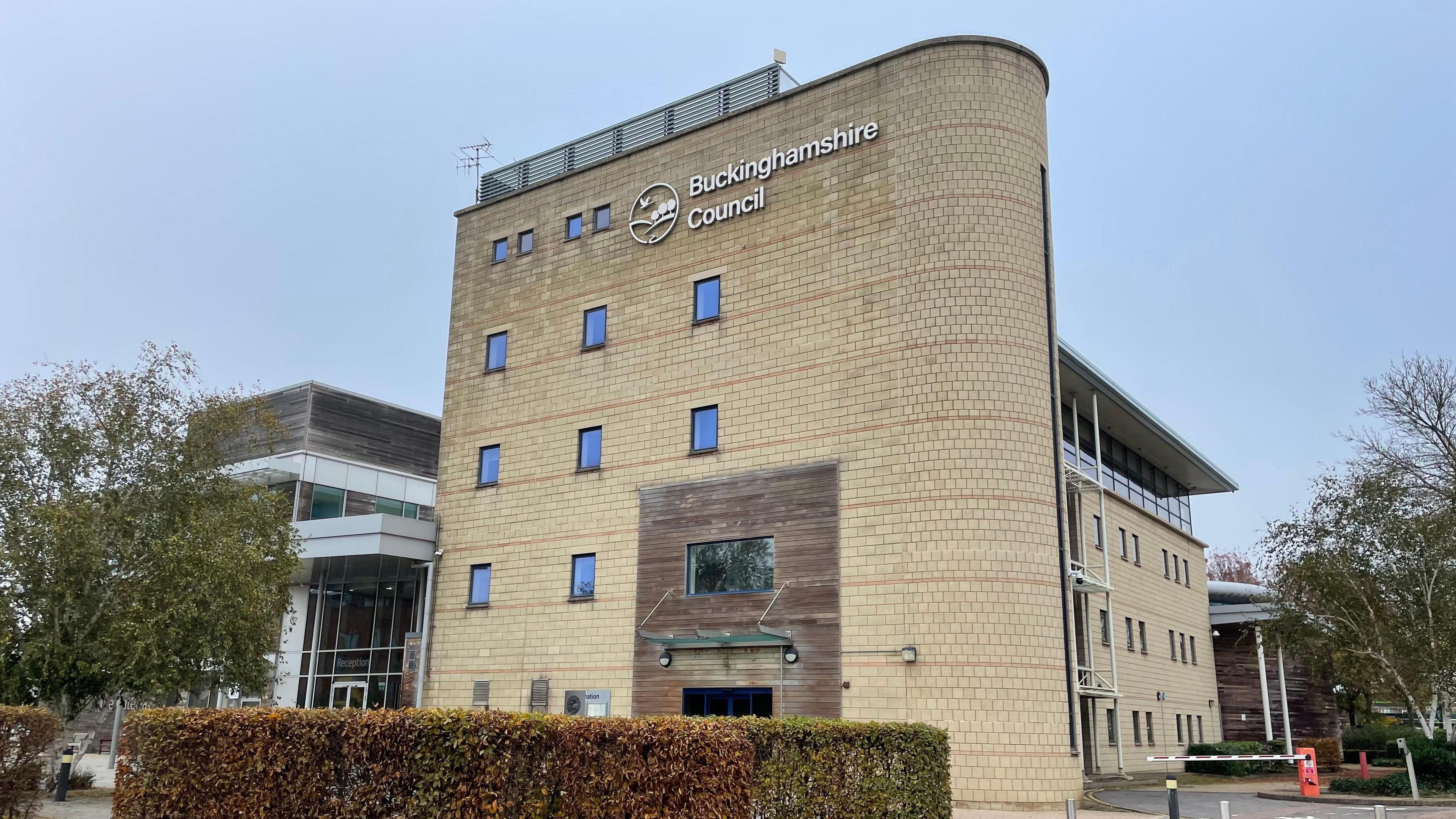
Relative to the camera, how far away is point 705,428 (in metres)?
26.9

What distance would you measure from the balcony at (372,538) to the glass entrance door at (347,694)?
4728 millimetres

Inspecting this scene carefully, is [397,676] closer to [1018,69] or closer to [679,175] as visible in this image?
[679,175]

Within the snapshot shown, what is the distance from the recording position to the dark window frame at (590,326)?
1163 inches

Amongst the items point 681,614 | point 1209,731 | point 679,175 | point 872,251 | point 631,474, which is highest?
point 679,175

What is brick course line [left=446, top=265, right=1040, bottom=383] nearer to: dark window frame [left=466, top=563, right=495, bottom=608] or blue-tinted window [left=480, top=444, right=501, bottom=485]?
blue-tinted window [left=480, top=444, right=501, bottom=485]

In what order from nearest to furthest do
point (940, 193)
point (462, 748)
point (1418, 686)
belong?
point (462, 748), point (940, 193), point (1418, 686)

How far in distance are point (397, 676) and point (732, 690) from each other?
1352cm

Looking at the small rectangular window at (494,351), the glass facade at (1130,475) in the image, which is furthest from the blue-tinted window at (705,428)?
the glass facade at (1130,475)

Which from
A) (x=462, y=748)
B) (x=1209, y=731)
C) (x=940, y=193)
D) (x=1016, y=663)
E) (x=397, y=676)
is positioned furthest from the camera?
(x=1209, y=731)

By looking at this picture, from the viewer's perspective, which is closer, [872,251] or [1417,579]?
[872,251]

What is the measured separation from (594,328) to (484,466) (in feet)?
17.0

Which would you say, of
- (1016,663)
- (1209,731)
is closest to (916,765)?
(1016,663)

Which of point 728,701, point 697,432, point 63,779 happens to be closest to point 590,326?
point 697,432

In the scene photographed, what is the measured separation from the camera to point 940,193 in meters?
A: 24.6
